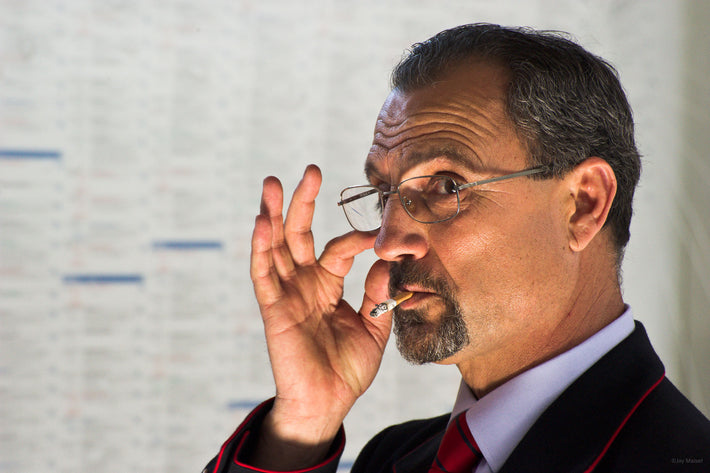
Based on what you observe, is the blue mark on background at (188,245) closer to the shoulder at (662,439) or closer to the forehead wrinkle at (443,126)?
the forehead wrinkle at (443,126)

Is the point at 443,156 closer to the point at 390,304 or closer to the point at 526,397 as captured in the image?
the point at 390,304

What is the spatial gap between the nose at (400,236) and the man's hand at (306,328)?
0.80 ft

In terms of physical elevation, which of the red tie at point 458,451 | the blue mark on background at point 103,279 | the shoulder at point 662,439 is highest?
the blue mark on background at point 103,279

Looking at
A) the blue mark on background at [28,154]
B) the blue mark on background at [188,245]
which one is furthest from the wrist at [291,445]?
the blue mark on background at [28,154]

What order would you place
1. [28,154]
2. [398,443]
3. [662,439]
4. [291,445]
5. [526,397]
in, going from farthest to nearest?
[28,154] → [398,443] → [291,445] → [526,397] → [662,439]

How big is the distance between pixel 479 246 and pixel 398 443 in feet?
2.23

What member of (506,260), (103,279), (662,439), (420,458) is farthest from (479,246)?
(103,279)

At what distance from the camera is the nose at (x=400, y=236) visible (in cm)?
126

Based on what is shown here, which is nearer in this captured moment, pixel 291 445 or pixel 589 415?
pixel 589 415

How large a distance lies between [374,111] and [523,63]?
1.06 meters

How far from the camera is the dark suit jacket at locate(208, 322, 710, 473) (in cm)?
102

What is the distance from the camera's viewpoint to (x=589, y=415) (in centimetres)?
110

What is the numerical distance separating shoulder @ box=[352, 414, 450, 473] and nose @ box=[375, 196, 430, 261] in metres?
0.49

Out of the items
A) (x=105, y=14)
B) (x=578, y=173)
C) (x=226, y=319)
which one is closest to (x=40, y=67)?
(x=105, y=14)
